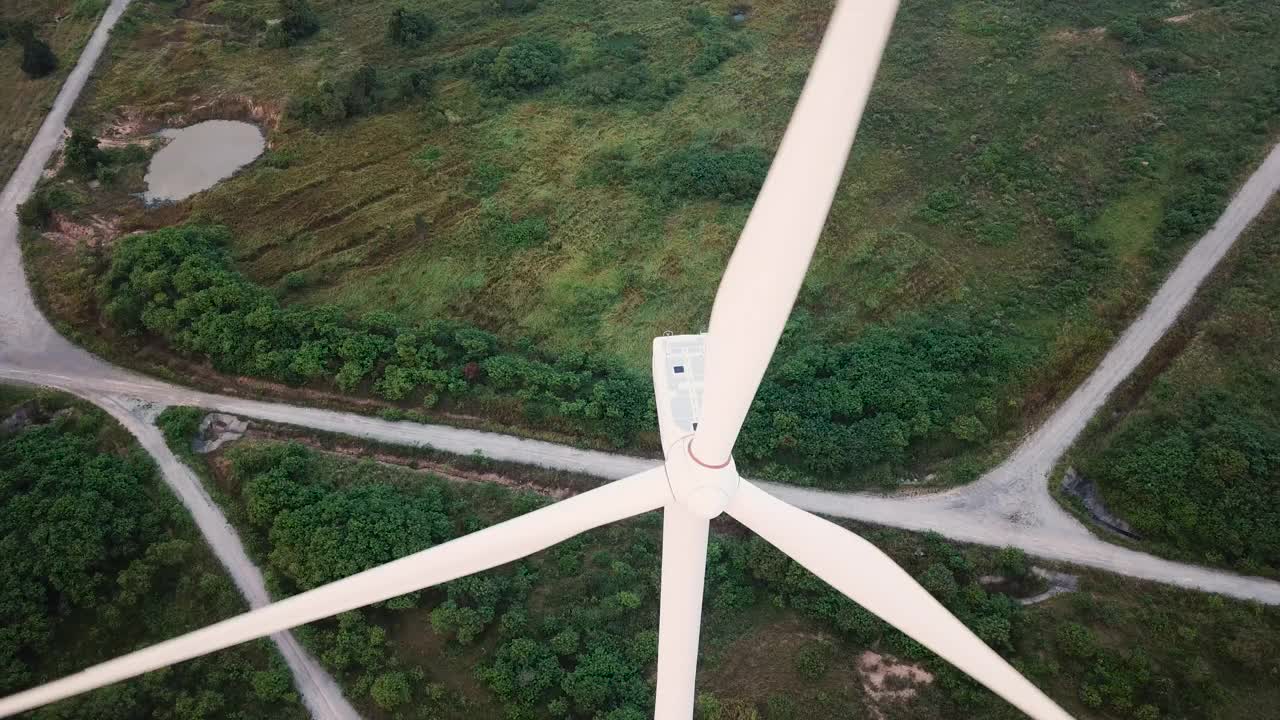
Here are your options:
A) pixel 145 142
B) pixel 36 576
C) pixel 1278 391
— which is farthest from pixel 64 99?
pixel 1278 391

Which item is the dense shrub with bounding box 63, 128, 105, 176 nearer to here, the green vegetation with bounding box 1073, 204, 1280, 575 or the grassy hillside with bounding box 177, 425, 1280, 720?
the grassy hillside with bounding box 177, 425, 1280, 720

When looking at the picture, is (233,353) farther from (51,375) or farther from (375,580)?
(375,580)

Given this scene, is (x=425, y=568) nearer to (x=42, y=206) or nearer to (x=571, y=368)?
(x=571, y=368)

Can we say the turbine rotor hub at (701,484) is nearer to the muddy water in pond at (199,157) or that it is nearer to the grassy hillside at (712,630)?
the grassy hillside at (712,630)

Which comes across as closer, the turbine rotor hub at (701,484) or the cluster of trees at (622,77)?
the turbine rotor hub at (701,484)

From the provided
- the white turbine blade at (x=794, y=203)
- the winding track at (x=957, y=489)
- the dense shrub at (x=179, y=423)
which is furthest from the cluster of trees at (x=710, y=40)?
the white turbine blade at (x=794, y=203)
